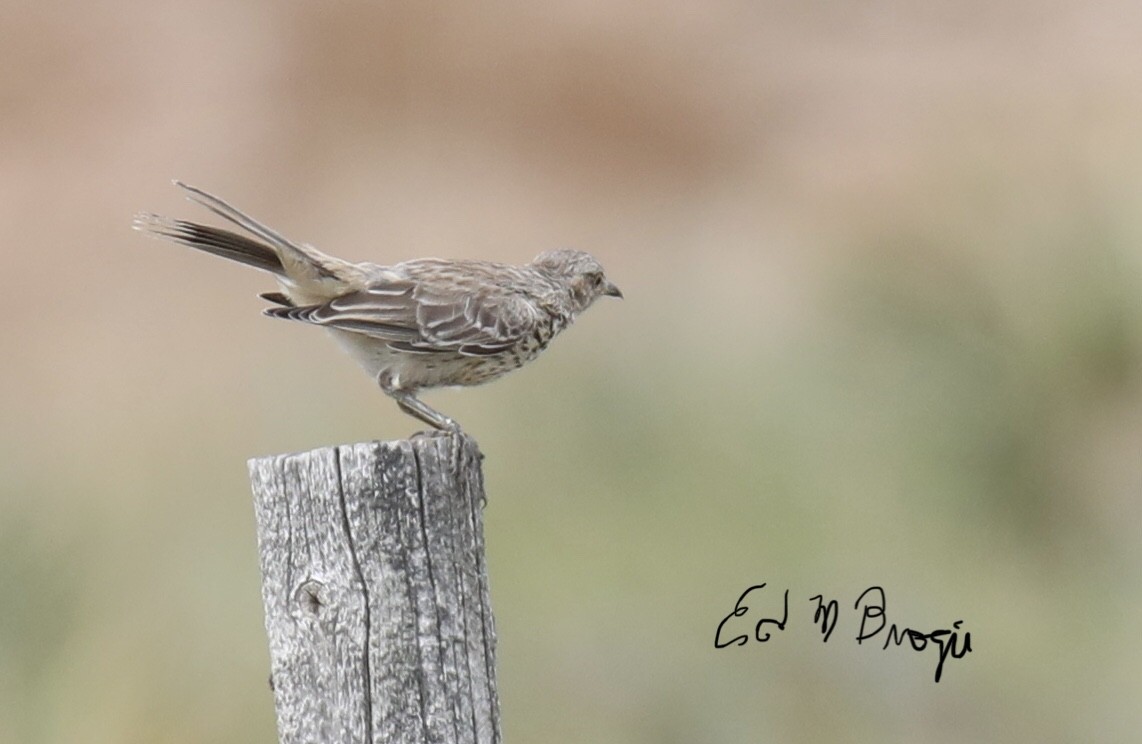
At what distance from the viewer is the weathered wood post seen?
3.90m

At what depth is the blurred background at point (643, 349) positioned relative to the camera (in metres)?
8.54

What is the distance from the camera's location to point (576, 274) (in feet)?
22.3

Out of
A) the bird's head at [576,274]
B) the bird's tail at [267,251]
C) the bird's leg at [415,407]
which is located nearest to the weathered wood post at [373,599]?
the bird's leg at [415,407]

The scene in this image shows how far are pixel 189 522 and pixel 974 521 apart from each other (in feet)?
15.4

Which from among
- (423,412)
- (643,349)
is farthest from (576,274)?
(643,349)

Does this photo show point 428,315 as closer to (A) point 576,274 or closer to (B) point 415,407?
(B) point 415,407

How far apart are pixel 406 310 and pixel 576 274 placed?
123cm

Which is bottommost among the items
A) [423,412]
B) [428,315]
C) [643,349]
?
[423,412]

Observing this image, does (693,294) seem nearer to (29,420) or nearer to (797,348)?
(797,348)

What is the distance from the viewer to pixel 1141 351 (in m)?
10.6
